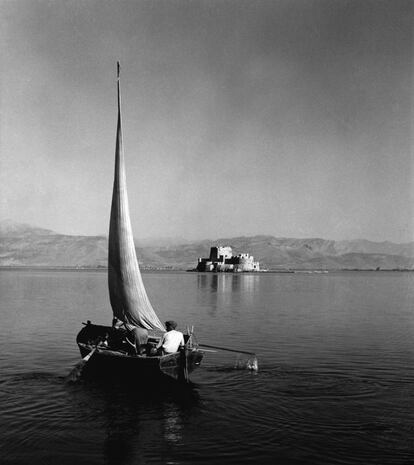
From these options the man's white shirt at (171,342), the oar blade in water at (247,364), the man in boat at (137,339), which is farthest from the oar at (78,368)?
the oar blade in water at (247,364)

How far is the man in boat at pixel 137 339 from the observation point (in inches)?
691

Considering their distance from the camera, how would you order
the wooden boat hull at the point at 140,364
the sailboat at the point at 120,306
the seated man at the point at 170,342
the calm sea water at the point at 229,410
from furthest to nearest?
the sailboat at the point at 120,306 → the seated man at the point at 170,342 → the wooden boat hull at the point at 140,364 → the calm sea water at the point at 229,410

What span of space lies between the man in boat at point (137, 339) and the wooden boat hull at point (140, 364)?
32 cm

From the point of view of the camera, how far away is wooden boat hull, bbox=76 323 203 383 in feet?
52.5

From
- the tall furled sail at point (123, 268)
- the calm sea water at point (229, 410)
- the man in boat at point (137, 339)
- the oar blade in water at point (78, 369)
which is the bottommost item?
the calm sea water at point (229, 410)

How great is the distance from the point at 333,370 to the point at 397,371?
2.52m

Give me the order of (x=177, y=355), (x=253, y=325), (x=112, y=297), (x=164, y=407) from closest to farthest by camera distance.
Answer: (x=164, y=407) → (x=177, y=355) → (x=112, y=297) → (x=253, y=325)

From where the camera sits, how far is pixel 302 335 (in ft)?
98.7

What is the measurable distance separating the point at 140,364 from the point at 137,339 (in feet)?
5.40

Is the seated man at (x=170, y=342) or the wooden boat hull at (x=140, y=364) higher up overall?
the seated man at (x=170, y=342)

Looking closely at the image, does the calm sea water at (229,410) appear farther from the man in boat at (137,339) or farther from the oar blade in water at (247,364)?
the man in boat at (137,339)

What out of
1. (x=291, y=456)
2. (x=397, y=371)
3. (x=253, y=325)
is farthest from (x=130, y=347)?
(x=253, y=325)

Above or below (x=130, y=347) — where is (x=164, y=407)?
below

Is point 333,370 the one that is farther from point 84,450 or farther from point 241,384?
point 84,450
